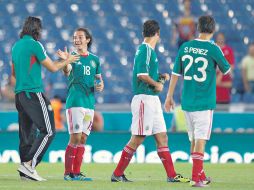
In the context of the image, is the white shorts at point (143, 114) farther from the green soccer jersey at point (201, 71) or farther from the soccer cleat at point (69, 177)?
the soccer cleat at point (69, 177)

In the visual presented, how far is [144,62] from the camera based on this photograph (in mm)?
10445

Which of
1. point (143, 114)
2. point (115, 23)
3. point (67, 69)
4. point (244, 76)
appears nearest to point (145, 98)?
point (143, 114)

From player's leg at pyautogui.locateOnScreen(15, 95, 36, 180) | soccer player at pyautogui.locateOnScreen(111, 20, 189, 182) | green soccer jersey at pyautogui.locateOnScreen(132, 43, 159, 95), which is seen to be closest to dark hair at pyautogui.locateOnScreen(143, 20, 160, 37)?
soccer player at pyautogui.locateOnScreen(111, 20, 189, 182)

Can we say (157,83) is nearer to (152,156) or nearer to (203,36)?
(203,36)

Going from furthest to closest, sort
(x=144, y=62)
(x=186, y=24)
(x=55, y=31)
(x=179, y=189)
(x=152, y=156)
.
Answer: (x=55, y=31), (x=186, y=24), (x=152, y=156), (x=144, y=62), (x=179, y=189)

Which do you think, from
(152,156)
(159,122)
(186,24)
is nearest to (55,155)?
(152,156)

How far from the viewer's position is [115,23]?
73.9 feet

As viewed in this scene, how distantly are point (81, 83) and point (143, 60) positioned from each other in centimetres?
98

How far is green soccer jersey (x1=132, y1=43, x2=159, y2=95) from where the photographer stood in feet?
34.2

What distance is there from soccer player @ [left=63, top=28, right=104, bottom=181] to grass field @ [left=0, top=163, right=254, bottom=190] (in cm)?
29

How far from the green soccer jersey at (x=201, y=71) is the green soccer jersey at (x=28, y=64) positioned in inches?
64.6

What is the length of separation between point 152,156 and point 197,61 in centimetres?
645

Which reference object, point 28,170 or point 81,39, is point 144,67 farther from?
point 28,170

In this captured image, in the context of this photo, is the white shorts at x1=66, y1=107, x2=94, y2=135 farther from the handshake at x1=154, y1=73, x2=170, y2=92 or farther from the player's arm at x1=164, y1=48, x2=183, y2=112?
the player's arm at x1=164, y1=48, x2=183, y2=112
